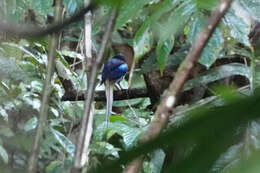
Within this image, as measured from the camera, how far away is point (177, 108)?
1.72 m

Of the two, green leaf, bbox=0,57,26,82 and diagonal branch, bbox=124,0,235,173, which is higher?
green leaf, bbox=0,57,26,82

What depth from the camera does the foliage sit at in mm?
214

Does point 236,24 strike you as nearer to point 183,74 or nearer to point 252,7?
point 252,7

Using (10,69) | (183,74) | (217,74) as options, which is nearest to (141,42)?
(217,74)

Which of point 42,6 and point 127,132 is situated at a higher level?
point 42,6

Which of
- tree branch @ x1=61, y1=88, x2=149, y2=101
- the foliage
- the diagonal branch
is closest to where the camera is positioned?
the foliage

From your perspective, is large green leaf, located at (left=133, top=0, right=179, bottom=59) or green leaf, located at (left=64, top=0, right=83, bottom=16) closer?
large green leaf, located at (left=133, top=0, right=179, bottom=59)

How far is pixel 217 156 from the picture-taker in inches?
8.4

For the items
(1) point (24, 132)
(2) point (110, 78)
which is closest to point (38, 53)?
(1) point (24, 132)

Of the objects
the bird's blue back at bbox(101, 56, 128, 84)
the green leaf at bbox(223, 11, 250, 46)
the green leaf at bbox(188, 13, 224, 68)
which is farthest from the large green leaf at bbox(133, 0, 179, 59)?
the bird's blue back at bbox(101, 56, 128, 84)

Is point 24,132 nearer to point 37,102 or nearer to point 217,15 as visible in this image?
point 37,102

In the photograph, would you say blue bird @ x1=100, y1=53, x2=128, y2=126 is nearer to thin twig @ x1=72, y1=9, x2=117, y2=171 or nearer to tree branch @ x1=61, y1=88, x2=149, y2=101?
tree branch @ x1=61, y1=88, x2=149, y2=101

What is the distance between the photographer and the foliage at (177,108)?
0.21m

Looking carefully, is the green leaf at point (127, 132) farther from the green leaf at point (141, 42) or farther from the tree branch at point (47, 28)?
the tree branch at point (47, 28)
